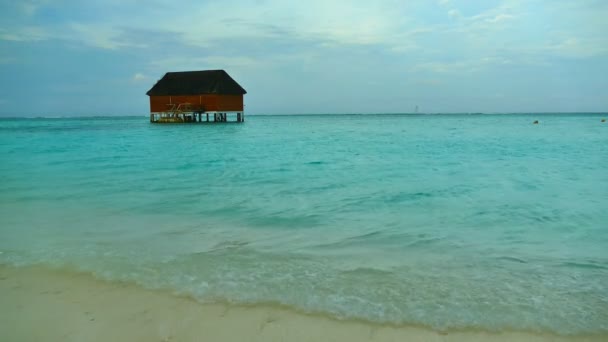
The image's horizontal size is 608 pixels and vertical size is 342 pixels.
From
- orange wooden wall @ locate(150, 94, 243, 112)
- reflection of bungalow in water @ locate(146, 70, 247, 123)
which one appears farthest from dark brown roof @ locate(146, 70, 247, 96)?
orange wooden wall @ locate(150, 94, 243, 112)

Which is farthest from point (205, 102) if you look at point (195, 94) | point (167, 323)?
point (167, 323)

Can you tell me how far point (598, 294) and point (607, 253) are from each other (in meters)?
1.60

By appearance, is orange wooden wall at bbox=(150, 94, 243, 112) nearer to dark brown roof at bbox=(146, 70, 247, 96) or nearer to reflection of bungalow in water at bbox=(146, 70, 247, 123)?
reflection of bungalow in water at bbox=(146, 70, 247, 123)

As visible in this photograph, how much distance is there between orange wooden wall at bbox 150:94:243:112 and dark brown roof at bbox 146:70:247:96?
0.49m

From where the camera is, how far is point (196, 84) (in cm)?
4541

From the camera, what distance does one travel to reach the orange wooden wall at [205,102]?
146 feet

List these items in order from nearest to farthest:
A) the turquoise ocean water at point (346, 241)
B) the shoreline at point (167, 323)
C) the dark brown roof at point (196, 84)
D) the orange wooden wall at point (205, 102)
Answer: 1. the shoreline at point (167, 323)
2. the turquoise ocean water at point (346, 241)
3. the orange wooden wall at point (205, 102)
4. the dark brown roof at point (196, 84)

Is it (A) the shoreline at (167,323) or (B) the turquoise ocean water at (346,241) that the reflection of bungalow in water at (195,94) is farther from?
(A) the shoreline at (167,323)

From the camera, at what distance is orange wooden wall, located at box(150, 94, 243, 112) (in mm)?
44356

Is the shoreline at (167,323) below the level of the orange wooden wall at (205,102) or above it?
below

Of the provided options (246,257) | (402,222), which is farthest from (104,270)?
(402,222)

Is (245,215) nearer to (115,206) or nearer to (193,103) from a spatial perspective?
(115,206)

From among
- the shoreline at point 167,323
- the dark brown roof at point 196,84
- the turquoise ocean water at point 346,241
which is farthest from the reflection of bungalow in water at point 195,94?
the shoreline at point 167,323

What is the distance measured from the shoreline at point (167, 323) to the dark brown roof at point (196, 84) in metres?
42.4
